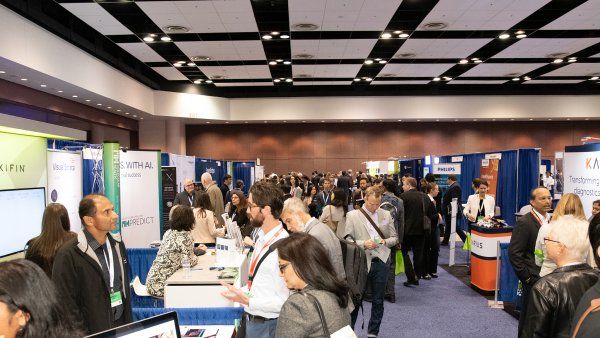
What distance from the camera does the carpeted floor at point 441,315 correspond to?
4.65 metres

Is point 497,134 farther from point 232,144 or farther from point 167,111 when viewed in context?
point 167,111

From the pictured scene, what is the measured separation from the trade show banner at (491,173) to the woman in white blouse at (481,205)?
0.61 m

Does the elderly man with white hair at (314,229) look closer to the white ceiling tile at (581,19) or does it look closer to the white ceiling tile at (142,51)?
the white ceiling tile at (581,19)

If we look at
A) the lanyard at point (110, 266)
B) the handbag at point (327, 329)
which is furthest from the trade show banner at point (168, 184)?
the handbag at point (327, 329)

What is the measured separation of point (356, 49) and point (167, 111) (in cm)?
749

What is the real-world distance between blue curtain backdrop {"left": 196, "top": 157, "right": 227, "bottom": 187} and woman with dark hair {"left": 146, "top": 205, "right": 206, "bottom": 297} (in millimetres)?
7690

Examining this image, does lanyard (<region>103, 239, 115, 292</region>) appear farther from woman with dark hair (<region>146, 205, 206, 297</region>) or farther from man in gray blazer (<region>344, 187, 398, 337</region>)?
man in gray blazer (<region>344, 187, 398, 337</region>)

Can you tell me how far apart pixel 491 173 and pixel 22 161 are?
23.3 feet

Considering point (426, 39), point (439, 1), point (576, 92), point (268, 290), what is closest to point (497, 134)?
point (576, 92)

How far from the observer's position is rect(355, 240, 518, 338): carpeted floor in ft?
15.3

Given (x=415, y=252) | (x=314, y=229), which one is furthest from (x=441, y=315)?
(x=314, y=229)

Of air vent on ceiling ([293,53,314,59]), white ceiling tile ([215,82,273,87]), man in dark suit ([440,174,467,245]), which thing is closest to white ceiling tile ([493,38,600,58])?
man in dark suit ([440,174,467,245])

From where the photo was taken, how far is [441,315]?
519cm

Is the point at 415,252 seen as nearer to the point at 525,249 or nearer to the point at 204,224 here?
the point at 525,249
